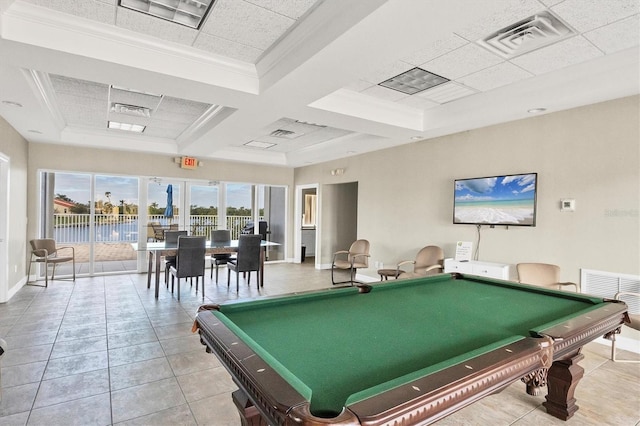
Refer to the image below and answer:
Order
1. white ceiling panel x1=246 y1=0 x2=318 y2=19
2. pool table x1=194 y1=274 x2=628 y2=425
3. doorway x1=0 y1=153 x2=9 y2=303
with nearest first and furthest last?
1. pool table x1=194 y1=274 x2=628 y2=425
2. white ceiling panel x1=246 y1=0 x2=318 y2=19
3. doorway x1=0 y1=153 x2=9 y2=303

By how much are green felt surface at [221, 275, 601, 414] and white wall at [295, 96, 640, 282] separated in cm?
164

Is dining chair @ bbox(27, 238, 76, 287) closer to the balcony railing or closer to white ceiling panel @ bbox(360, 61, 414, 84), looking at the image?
the balcony railing

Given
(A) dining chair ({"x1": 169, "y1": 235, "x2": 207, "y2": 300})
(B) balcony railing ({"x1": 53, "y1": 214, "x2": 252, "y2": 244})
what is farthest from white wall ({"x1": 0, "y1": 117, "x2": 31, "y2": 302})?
(A) dining chair ({"x1": 169, "y1": 235, "x2": 207, "y2": 300})

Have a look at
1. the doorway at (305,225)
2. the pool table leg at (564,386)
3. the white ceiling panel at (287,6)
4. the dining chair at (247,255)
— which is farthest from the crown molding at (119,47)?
the doorway at (305,225)

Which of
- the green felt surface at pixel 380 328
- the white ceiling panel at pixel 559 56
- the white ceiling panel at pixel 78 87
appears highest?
the white ceiling panel at pixel 78 87

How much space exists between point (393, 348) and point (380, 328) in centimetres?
27

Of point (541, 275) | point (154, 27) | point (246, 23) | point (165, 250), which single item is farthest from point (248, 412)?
point (165, 250)

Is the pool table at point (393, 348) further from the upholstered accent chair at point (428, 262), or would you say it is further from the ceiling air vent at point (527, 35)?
the upholstered accent chair at point (428, 262)

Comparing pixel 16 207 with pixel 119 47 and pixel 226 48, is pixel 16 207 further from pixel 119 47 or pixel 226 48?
pixel 226 48

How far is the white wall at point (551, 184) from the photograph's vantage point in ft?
11.2

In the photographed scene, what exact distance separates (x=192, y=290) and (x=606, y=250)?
577cm

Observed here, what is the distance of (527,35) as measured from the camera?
278cm

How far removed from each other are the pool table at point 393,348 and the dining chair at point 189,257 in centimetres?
344

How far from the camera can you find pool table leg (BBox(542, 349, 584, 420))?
2.26 meters
